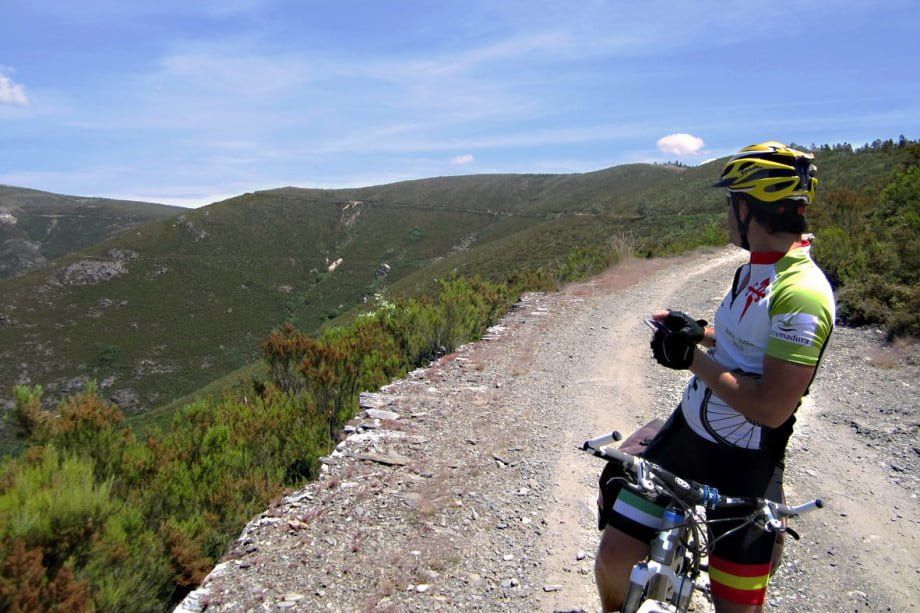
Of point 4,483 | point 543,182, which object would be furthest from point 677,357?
point 543,182

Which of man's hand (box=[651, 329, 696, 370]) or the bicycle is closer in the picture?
the bicycle

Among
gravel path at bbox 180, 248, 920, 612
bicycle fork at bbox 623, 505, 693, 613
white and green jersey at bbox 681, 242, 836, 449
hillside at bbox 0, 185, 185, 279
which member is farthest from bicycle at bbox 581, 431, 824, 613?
hillside at bbox 0, 185, 185, 279

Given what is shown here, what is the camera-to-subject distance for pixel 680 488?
1901mm

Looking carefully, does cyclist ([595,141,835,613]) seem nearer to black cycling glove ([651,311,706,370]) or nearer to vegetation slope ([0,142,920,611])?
black cycling glove ([651,311,706,370])

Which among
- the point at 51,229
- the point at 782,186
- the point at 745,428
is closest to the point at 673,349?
the point at 745,428

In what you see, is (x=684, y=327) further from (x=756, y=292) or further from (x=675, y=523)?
(x=675, y=523)

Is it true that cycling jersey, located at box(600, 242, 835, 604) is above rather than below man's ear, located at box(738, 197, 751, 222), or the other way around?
below

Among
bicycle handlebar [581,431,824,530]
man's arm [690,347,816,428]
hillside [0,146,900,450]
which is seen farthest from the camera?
hillside [0,146,900,450]

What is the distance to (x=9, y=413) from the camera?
181 inches

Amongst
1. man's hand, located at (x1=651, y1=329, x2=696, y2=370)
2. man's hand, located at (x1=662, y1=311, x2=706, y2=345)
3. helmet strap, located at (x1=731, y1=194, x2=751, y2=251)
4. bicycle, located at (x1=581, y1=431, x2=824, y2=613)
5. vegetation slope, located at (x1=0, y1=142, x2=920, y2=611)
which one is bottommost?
vegetation slope, located at (x1=0, y1=142, x2=920, y2=611)

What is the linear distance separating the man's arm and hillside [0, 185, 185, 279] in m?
187

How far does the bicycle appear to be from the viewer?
5.83 feet

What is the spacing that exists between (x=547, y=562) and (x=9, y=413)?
4.25 metres

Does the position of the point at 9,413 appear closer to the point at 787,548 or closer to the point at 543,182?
the point at 787,548
